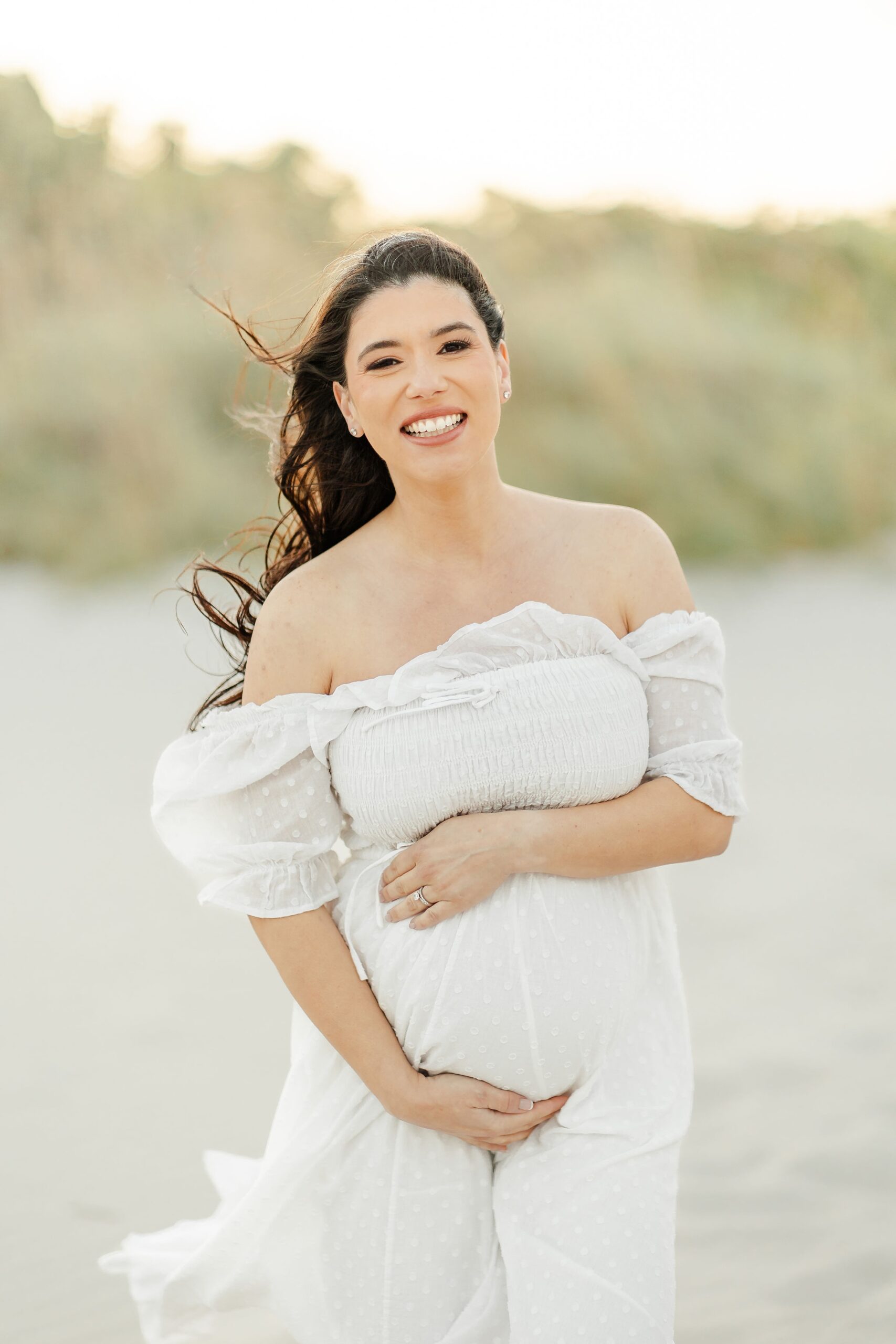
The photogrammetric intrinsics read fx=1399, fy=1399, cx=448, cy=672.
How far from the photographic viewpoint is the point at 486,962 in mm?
2057

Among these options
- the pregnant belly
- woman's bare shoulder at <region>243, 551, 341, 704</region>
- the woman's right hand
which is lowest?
the woman's right hand

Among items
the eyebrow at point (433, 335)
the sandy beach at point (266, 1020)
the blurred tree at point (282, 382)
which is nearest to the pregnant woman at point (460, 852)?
the eyebrow at point (433, 335)

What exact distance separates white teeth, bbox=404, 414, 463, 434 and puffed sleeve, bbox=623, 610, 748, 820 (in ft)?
1.41

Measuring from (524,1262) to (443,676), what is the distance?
0.86 meters

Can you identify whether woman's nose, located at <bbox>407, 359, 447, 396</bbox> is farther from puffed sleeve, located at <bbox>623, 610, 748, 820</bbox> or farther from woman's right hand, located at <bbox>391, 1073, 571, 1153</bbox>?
woman's right hand, located at <bbox>391, 1073, 571, 1153</bbox>

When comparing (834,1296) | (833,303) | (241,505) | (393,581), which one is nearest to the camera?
(393,581)

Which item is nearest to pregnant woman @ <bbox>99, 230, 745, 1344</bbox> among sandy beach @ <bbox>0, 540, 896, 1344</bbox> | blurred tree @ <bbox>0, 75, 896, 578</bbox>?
sandy beach @ <bbox>0, 540, 896, 1344</bbox>

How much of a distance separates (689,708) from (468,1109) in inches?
27.2

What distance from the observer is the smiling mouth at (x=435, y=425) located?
2.17 meters

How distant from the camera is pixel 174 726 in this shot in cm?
686

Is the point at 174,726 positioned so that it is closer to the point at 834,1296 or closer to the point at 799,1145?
the point at 799,1145

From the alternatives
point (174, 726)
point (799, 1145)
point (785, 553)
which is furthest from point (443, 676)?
point (785, 553)

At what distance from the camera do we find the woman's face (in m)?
2.16

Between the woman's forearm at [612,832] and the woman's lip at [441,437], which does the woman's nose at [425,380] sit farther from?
the woman's forearm at [612,832]
